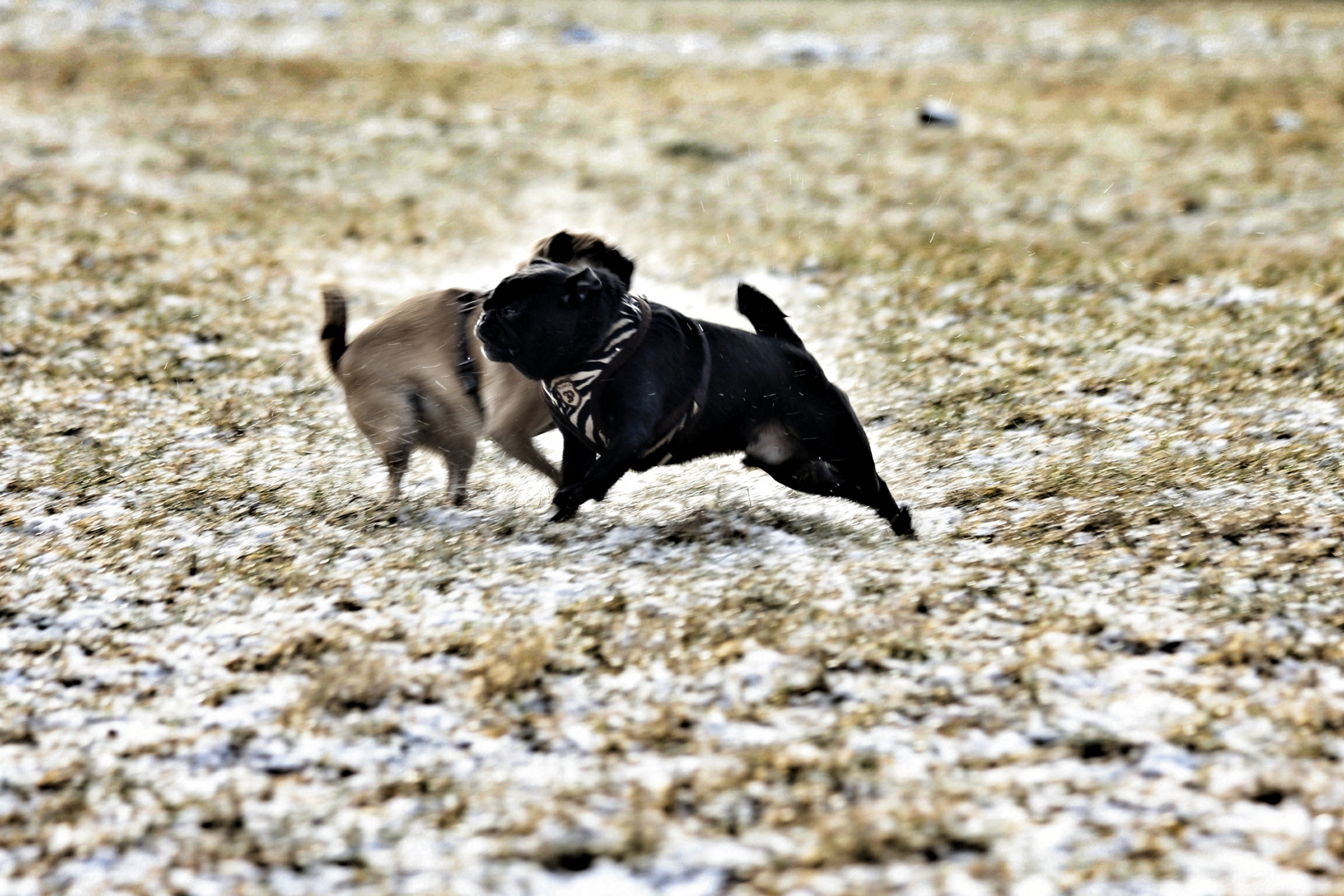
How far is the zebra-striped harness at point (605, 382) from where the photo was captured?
4773 mm

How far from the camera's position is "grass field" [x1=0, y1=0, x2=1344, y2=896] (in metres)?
3.58

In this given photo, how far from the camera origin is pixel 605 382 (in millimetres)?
4789

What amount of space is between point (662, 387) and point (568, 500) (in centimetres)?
66

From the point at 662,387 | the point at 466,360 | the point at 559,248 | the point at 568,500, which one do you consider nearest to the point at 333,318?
the point at 466,360

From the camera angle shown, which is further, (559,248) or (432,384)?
(432,384)

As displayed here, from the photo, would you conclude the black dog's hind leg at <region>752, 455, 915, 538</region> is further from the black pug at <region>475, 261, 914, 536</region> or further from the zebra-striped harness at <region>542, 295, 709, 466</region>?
the zebra-striped harness at <region>542, 295, 709, 466</region>

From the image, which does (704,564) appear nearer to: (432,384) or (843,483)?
(843,483)

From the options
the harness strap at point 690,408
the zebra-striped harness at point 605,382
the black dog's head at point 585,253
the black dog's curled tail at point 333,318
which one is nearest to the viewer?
the zebra-striped harness at point 605,382

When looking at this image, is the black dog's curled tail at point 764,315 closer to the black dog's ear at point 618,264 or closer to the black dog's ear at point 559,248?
the black dog's ear at point 618,264

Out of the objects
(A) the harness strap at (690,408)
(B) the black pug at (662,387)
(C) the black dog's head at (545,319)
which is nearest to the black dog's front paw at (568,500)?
(B) the black pug at (662,387)

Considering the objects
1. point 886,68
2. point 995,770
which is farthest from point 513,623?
point 886,68

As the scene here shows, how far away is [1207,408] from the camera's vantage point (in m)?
7.14

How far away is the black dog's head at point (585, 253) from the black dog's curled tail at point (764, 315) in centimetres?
61

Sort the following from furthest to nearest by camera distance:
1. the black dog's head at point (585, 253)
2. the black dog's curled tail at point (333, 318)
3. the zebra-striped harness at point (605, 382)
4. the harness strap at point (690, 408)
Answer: the black dog's curled tail at point (333, 318)
the black dog's head at point (585, 253)
the harness strap at point (690, 408)
the zebra-striped harness at point (605, 382)
